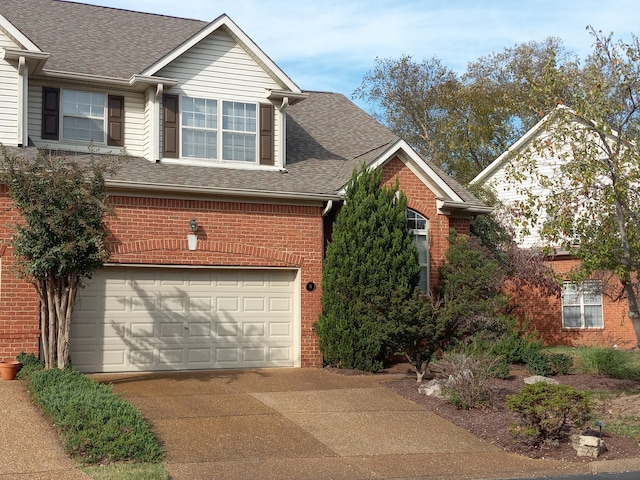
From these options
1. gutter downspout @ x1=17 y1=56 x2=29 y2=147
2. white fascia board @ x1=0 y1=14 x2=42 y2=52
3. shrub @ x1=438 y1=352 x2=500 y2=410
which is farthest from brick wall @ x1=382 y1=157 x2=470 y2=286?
white fascia board @ x1=0 y1=14 x2=42 y2=52

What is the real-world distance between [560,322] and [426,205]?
924cm

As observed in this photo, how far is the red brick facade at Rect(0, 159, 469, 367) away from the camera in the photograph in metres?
14.7

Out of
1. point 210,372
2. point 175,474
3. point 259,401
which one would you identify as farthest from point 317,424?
point 210,372

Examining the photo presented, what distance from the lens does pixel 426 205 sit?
18.5 metres

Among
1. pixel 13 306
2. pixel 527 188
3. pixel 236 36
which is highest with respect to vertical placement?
pixel 236 36

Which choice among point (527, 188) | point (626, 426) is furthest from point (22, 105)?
point (527, 188)

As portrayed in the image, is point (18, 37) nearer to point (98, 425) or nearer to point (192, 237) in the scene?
point (192, 237)

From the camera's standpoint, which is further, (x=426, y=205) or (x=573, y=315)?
(x=573, y=315)

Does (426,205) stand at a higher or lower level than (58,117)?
lower

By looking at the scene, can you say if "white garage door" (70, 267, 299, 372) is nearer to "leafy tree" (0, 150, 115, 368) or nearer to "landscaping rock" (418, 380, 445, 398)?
"leafy tree" (0, 150, 115, 368)

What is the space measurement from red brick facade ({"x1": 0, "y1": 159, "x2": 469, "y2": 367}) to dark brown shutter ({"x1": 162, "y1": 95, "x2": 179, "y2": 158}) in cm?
159

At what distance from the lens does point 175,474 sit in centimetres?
900

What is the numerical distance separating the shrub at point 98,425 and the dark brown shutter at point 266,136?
795 cm

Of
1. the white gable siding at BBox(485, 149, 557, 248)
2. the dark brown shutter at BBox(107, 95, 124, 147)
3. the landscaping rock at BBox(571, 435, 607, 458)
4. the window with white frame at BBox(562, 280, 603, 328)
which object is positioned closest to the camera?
the landscaping rock at BBox(571, 435, 607, 458)
